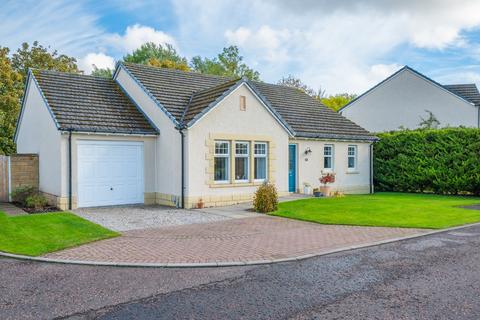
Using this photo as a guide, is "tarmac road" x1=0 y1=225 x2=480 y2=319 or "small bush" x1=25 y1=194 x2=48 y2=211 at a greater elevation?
"small bush" x1=25 y1=194 x2=48 y2=211

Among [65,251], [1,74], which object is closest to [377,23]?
[65,251]

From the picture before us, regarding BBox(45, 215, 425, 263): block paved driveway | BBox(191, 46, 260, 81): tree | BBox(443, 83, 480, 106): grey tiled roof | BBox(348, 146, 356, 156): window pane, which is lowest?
BBox(45, 215, 425, 263): block paved driveway

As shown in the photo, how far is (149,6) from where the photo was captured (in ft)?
51.3

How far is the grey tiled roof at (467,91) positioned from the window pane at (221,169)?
2370 centimetres

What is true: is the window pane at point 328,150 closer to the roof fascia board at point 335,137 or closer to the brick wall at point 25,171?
the roof fascia board at point 335,137

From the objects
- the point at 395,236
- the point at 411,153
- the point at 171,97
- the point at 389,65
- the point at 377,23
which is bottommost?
the point at 395,236

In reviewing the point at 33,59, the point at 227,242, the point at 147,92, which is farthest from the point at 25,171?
the point at 33,59

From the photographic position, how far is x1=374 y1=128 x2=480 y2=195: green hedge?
21453 millimetres

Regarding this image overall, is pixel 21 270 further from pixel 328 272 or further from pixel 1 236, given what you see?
pixel 328 272

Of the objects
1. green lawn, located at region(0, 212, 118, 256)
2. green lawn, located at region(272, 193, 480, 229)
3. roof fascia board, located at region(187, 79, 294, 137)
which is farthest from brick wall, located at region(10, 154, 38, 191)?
green lawn, located at region(272, 193, 480, 229)

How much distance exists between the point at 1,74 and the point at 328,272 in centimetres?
3051

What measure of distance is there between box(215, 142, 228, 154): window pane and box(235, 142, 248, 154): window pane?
0.53 m

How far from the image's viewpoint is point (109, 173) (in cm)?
1697

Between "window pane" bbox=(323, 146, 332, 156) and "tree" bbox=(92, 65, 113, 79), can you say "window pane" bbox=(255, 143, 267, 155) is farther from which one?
"tree" bbox=(92, 65, 113, 79)
